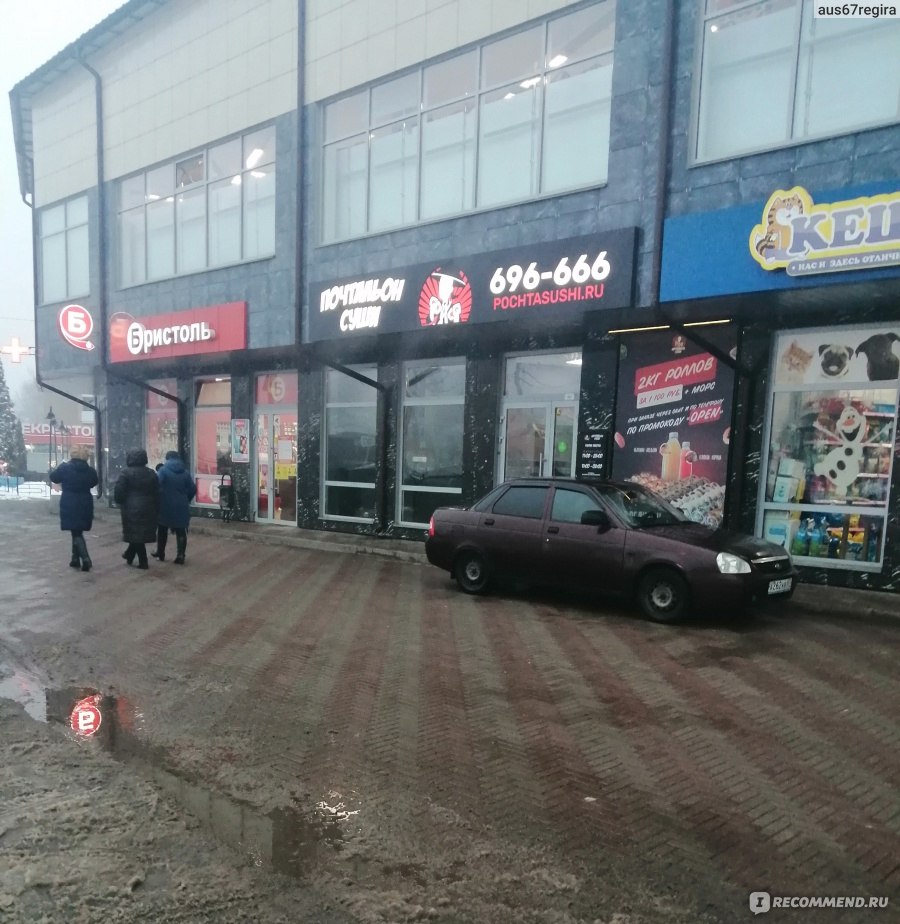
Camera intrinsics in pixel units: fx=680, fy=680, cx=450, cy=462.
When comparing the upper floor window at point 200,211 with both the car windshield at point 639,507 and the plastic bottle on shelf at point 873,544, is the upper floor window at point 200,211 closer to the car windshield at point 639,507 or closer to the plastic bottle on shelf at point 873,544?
the car windshield at point 639,507

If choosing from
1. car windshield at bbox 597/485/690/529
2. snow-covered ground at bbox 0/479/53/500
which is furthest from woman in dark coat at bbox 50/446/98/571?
snow-covered ground at bbox 0/479/53/500

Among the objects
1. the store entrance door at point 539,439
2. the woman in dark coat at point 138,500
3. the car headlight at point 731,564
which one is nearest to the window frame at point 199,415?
the woman in dark coat at point 138,500

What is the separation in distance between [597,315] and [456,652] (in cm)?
596

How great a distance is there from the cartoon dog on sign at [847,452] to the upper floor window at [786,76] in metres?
3.55

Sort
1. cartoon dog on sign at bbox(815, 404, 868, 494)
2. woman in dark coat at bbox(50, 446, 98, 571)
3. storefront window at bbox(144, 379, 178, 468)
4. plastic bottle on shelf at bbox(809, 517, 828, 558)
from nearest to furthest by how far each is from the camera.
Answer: cartoon dog on sign at bbox(815, 404, 868, 494) → plastic bottle on shelf at bbox(809, 517, 828, 558) → woman in dark coat at bbox(50, 446, 98, 571) → storefront window at bbox(144, 379, 178, 468)

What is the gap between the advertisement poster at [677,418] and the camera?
9883 mm

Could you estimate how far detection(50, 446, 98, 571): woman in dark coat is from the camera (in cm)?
988

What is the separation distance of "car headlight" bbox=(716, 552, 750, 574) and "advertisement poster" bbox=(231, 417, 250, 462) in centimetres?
1169

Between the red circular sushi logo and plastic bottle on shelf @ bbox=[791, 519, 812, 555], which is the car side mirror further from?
the red circular sushi logo

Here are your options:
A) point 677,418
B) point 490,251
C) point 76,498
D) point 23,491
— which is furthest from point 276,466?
point 23,491

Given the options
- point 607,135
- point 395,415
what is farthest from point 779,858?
point 395,415

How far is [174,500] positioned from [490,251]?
21.2 feet

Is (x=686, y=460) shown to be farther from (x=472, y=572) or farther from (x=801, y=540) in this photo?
→ (x=472, y=572)

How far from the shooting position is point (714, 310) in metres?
9.32
